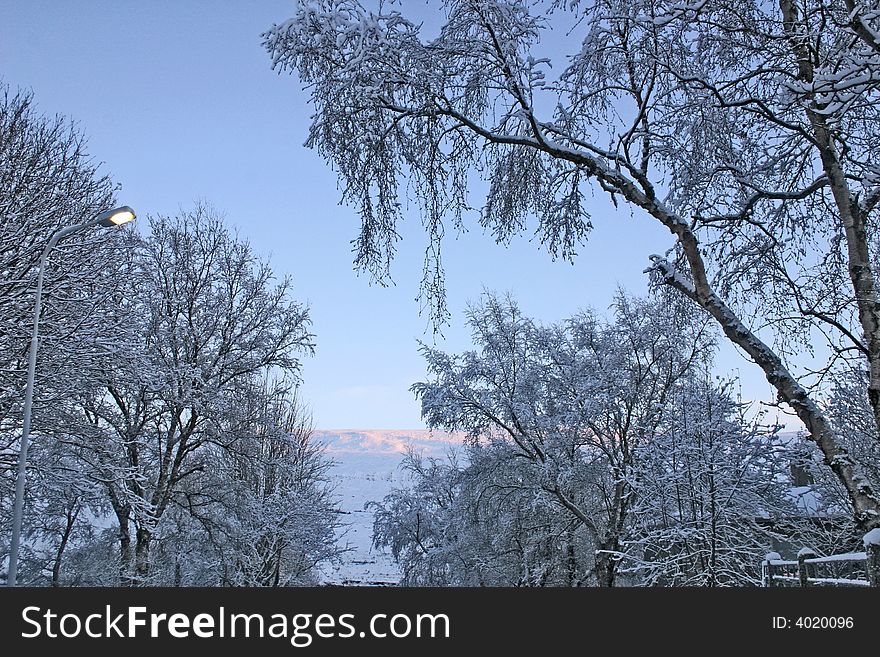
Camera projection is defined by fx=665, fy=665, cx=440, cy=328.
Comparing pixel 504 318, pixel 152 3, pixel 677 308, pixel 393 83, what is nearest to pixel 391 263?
pixel 393 83

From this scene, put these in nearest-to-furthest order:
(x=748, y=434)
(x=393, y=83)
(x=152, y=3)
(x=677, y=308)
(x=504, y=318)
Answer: (x=393, y=83) → (x=677, y=308) → (x=748, y=434) → (x=152, y=3) → (x=504, y=318)

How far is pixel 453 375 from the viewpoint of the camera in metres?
17.9

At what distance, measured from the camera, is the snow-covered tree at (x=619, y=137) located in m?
5.29

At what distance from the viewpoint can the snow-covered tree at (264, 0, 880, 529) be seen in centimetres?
529

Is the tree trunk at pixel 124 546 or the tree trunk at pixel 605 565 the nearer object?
the tree trunk at pixel 124 546

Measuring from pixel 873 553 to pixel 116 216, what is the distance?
9.39 m

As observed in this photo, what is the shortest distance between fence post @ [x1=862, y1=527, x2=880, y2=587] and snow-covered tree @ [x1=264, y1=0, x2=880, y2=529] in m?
0.17

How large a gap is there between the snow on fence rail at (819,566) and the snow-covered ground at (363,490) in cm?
1589

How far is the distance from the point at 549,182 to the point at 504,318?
40.4 ft

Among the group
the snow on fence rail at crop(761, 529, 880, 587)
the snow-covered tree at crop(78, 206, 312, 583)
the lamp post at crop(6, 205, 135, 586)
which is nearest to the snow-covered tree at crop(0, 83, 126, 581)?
the snow-covered tree at crop(78, 206, 312, 583)

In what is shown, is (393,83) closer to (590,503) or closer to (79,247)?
(79,247)

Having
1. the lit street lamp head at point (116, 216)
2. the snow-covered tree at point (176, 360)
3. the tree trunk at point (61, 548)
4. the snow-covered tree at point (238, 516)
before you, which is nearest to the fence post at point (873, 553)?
the lit street lamp head at point (116, 216)

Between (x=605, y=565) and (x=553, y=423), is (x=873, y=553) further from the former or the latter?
(x=553, y=423)

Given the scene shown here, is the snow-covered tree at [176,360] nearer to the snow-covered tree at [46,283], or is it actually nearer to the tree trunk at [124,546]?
the tree trunk at [124,546]
